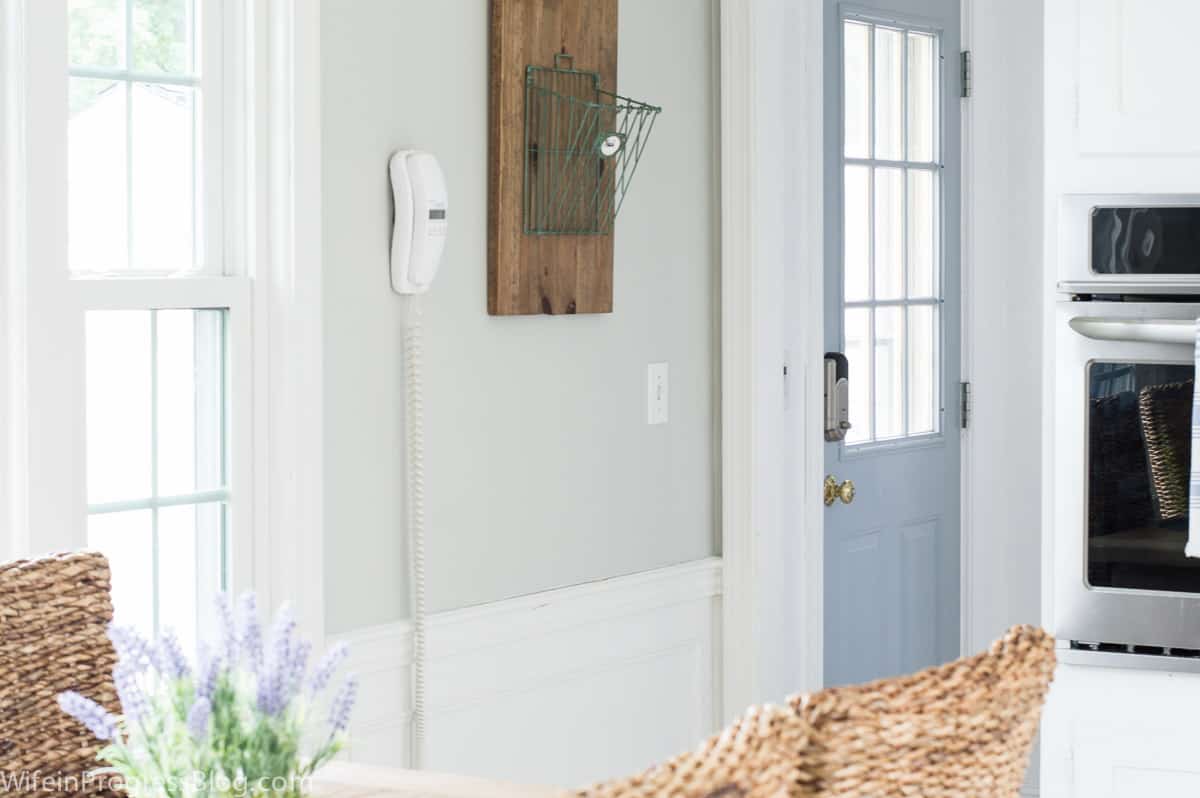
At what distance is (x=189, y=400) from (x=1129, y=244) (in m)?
1.57

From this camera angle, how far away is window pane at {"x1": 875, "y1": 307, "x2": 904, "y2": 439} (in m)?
3.51

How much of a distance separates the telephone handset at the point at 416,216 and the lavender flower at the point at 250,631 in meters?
1.34

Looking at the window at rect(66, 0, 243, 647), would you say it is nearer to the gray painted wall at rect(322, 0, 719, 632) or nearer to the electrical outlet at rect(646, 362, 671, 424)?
the gray painted wall at rect(322, 0, 719, 632)

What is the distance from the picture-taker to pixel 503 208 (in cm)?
251

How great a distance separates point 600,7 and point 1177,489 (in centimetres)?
130

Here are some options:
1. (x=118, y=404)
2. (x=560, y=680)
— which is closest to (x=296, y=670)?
(x=118, y=404)

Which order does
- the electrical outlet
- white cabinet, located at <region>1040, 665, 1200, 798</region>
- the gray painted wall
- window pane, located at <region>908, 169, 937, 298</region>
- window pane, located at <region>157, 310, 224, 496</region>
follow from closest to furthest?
window pane, located at <region>157, 310, 224, 496</region> < the gray painted wall < white cabinet, located at <region>1040, 665, 1200, 798</region> < the electrical outlet < window pane, located at <region>908, 169, 937, 298</region>

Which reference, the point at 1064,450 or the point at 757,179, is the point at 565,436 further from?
the point at 1064,450

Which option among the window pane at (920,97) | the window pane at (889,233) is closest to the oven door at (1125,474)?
the window pane at (889,233)

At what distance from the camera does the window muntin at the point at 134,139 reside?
2027mm

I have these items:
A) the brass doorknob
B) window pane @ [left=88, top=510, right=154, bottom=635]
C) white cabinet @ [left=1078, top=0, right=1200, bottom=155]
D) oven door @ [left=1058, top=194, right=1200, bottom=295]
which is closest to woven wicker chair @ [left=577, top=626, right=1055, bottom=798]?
window pane @ [left=88, top=510, right=154, bottom=635]

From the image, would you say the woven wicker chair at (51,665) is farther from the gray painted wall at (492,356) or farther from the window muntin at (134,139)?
the gray painted wall at (492,356)

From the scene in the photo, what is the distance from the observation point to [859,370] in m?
3.46

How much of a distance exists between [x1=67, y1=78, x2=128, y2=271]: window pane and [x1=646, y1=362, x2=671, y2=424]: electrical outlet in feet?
3.59
